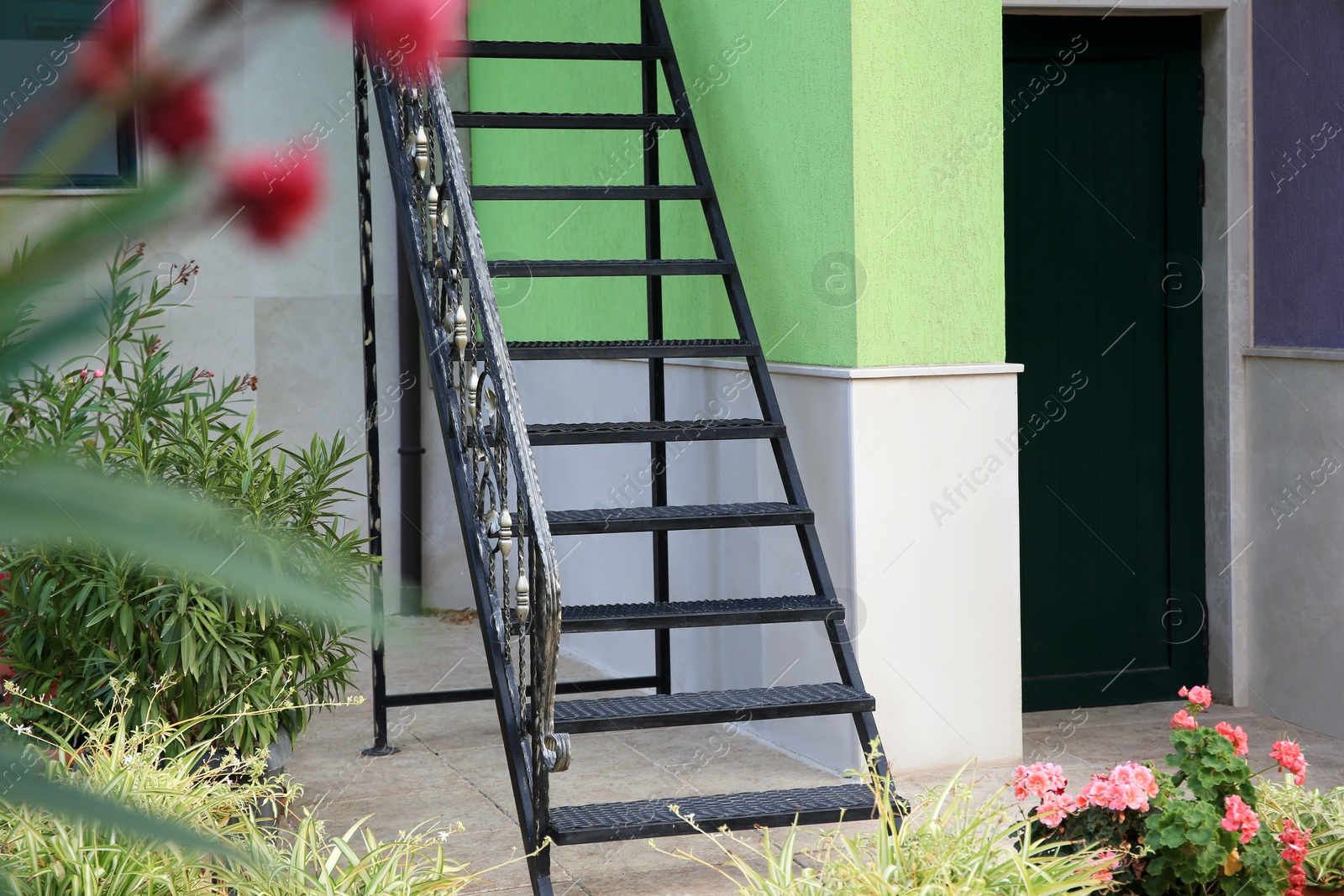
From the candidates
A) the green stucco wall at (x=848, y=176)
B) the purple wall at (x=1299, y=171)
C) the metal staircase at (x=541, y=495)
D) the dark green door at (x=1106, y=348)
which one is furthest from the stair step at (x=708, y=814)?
the purple wall at (x=1299, y=171)

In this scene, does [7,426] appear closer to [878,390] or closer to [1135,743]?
[878,390]

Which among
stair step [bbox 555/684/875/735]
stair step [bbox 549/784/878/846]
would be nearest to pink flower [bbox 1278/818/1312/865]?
stair step [bbox 549/784/878/846]

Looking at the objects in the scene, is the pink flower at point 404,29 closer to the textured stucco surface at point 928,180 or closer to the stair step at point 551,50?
the textured stucco surface at point 928,180

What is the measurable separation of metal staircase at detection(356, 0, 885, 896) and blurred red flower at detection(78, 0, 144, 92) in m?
2.70

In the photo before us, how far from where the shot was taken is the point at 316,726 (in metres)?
5.23

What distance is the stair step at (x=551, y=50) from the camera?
4.65 metres

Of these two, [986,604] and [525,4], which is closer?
[986,604]

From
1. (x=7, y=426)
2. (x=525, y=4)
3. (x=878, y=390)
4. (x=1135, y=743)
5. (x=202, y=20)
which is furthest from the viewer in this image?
(x=525, y=4)

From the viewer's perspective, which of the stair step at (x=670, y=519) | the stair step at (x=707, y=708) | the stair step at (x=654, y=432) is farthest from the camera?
the stair step at (x=654, y=432)

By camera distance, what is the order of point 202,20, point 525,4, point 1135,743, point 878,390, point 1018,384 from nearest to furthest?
point 202,20, point 878,390, point 1135,743, point 1018,384, point 525,4

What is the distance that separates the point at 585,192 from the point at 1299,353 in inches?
95.3

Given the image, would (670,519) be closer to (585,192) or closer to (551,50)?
(585,192)

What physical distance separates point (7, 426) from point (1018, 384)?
10.6 feet

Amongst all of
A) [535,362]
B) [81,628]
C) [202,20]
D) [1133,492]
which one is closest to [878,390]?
[1133,492]
